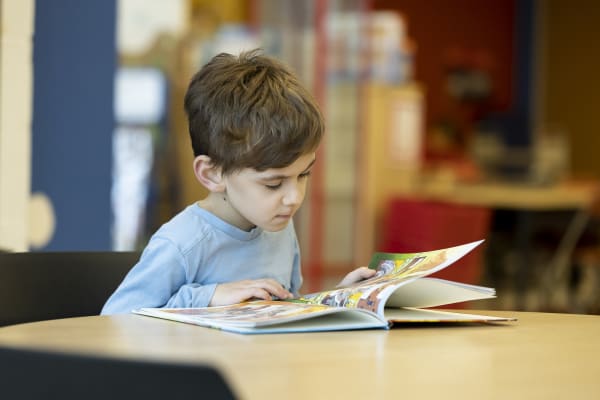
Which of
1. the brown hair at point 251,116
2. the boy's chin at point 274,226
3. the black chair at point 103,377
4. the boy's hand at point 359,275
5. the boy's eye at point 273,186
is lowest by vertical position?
the boy's hand at point 359,275

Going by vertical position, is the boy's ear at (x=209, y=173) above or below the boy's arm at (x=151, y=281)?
above

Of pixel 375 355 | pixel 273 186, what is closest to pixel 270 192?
pixel 273 186

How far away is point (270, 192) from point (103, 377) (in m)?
0.91

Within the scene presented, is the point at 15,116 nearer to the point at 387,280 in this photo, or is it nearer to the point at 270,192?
the point at 270,192

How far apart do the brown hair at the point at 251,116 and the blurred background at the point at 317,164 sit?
0.94 m

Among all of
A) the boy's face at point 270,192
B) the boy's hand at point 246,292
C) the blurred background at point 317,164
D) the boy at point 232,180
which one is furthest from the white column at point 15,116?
the boy's hand at point 246,292

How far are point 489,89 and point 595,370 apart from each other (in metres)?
10.7

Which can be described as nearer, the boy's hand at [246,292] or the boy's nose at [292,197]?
the boy's hand at [246,292]

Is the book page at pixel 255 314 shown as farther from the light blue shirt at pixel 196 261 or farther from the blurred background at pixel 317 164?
the blurred background at pixel 317 164

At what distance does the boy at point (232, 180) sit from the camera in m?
1.52

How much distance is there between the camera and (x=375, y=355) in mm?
1083

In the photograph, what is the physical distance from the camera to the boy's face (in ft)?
5.17

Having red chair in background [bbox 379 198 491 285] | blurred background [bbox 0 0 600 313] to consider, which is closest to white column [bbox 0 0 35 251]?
blurred background [bbox 0 0 600 313]

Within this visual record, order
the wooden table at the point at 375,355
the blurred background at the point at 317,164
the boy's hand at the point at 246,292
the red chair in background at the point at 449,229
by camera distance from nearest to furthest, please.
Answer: the wooden table at the point at 375,355, the boy's hand at the point at 246,292, the blurred background at the point at 317,164, the red chair in background at the point at 449,229
